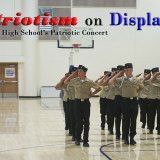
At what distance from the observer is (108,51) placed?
3086cm

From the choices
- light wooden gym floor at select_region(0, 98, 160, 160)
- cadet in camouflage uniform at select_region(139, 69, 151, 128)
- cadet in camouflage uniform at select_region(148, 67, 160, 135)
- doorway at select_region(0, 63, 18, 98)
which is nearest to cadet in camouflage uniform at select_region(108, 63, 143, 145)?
light wooden gym floor at select_region(0, 98, 160, 160)

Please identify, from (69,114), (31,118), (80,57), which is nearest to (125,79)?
(69,114)

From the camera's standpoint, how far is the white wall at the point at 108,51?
30.6m

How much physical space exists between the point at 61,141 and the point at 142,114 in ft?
12.4

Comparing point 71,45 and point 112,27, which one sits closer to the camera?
point 71,45

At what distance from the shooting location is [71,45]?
28.2 m

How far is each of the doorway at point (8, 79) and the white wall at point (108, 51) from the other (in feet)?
1.60

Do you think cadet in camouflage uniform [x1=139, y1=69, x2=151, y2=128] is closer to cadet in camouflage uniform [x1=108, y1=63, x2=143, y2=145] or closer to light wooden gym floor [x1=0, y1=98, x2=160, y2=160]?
light wooden gym floor [x1=0, y1=98, x2=160, y2=160]

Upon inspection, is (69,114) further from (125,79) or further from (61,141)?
(125,79)

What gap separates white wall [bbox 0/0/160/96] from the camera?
30.6 metres

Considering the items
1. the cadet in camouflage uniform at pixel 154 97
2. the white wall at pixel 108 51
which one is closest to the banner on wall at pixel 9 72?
the white wall at pixel 108 51

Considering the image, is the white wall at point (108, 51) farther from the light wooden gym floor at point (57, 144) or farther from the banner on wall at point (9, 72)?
the light wooden gym floor at point (57, 144)

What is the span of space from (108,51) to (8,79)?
7467mm

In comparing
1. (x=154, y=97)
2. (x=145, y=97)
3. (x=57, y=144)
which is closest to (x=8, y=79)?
(x=145, y=97)
